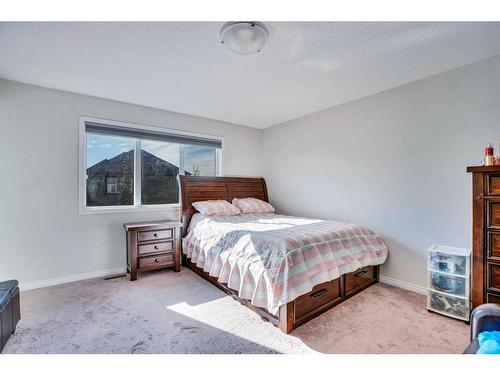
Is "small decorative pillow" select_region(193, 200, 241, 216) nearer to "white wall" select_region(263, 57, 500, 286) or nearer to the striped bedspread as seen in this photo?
the striped bedspread

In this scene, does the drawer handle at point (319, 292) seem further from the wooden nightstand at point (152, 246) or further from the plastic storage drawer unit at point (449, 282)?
the wooden nightstand at point (152, 246)

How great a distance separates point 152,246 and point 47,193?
1324 mm

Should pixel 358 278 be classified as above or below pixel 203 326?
above

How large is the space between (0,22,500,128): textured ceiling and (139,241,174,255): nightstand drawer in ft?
6.19

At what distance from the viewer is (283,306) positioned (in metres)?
1.93

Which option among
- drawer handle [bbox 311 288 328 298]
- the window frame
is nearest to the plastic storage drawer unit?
drawer handle [bbox 311 288 328 298]

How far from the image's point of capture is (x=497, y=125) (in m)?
2.20

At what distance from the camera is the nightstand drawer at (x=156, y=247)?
3.11m

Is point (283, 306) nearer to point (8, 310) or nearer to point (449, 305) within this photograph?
point (449, 305)

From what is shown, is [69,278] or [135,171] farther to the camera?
[135,171]

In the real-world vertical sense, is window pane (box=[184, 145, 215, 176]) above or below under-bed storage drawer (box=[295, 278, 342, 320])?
above

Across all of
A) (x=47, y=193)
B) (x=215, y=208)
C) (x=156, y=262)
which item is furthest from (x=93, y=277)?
(x=215, y=208)

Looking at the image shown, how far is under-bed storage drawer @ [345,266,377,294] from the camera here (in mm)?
2519

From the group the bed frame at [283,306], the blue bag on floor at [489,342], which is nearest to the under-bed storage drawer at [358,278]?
the bed frame at [283,306]
